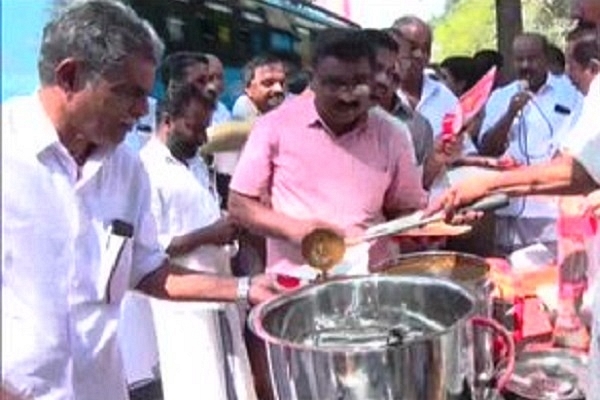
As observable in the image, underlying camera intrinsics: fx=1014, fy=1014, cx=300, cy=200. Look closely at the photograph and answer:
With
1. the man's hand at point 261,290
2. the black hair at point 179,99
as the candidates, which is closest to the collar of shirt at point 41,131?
the man's hand at point 261,290

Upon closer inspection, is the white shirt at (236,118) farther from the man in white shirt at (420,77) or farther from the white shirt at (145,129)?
the man in white shirt at (420,77)

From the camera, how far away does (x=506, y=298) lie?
1944 mm

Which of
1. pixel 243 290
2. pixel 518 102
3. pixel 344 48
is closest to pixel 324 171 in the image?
pixel 344 48

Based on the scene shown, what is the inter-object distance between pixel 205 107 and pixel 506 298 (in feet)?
2.91

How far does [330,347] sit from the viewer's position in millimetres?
1152

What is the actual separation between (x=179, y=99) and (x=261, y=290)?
0.97 meters

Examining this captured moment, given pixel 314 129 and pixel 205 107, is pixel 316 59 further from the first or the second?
pixel 205 107

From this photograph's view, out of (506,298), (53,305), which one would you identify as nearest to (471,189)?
(506,298)

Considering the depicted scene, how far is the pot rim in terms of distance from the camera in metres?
1.14

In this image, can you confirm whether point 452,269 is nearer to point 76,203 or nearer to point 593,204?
point 593,204

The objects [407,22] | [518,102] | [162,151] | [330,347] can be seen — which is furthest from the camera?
[518,102]

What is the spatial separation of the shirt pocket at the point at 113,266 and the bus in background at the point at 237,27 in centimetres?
154

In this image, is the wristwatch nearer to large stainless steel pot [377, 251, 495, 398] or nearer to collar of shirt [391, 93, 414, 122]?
large stainless steel pot [377, 251, 495, 398]

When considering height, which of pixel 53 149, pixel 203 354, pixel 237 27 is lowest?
pixel 203 354
